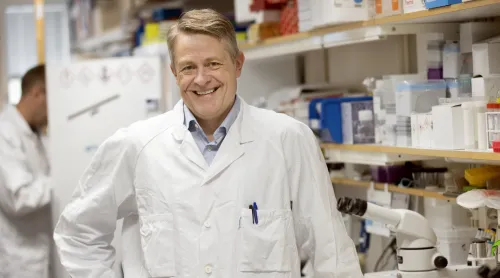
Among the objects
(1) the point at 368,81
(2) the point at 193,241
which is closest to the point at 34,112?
(1) the point at 368,81

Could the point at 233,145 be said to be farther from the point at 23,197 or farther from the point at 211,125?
the point at 23,197

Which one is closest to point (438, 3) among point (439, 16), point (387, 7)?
point (439, 16)

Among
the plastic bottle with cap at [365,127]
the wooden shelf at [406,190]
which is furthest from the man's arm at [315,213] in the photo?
the plastic bottle with cap at [365,127]

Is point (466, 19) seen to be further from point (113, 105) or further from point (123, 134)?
point (113, 105)

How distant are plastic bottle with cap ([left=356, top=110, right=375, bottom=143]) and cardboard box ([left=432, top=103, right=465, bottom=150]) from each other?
25.4 inches

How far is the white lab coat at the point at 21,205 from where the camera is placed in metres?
4.36

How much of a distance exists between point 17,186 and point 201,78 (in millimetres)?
2163

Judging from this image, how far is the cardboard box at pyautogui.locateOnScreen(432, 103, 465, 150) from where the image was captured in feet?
8.90

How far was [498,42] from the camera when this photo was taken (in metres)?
2.79

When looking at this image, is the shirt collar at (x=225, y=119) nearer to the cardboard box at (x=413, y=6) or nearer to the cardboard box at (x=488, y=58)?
the cardboard box at (x=413, y=6)

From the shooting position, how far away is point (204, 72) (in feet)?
8.30

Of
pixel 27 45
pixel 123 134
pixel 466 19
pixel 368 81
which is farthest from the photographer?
pixel 27 45

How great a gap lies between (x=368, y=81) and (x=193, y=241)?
1.21 m

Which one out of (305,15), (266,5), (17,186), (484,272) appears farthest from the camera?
(17,186)
